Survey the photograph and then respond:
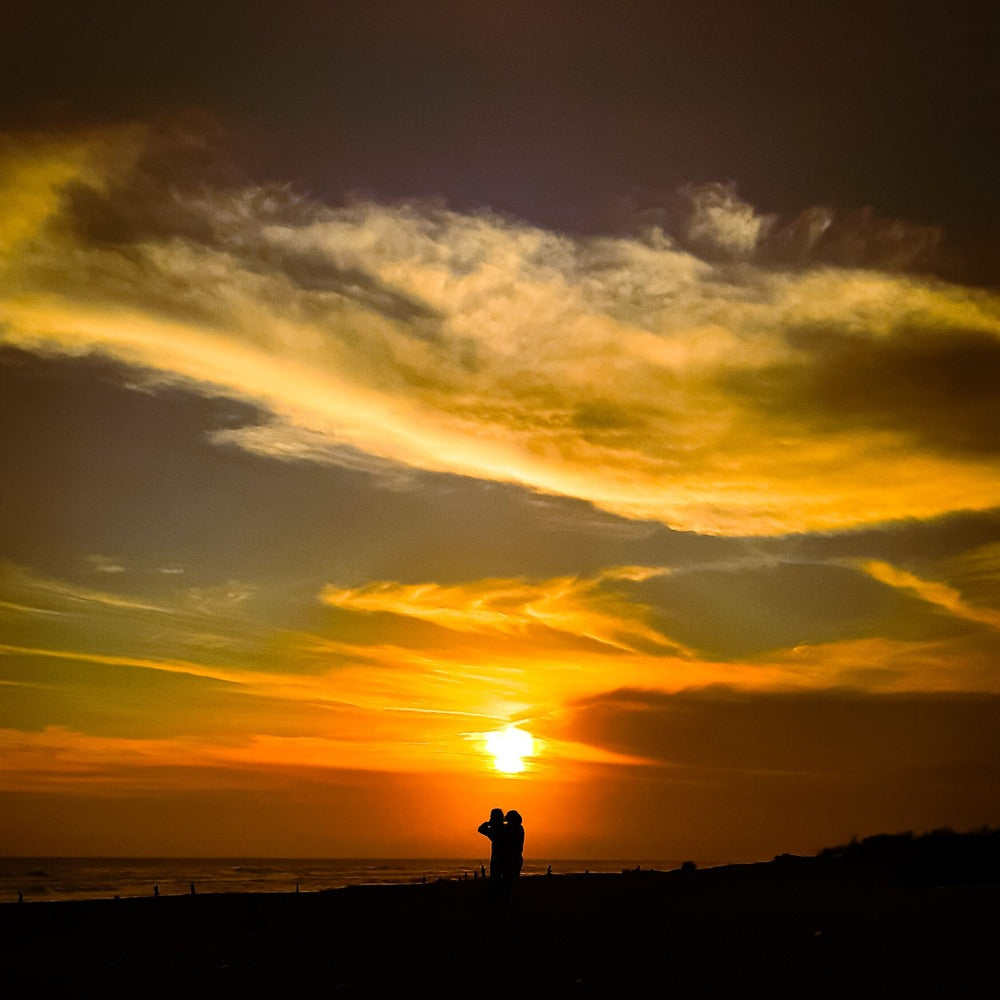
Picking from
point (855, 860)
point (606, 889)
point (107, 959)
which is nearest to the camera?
point (107, 959)

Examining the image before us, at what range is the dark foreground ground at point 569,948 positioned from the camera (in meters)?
13.0

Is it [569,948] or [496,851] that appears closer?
[569,948]

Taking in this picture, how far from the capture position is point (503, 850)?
23.8 meters

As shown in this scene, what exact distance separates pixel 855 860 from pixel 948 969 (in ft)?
109

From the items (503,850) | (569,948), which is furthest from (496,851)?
(569,948)

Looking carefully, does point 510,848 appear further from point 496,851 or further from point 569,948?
point 569,948

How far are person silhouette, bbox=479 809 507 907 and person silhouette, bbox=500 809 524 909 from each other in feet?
0.14

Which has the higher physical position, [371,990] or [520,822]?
[520,822]

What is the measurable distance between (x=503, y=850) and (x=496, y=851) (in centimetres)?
19

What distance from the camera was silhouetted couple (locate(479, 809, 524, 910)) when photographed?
928 inches

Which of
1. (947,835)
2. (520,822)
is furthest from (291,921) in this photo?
(947,835)

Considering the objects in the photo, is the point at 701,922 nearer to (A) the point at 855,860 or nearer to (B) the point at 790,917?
(B) the point at 790,917

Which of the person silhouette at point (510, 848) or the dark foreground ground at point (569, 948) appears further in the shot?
the person silhouette at point (510, 848)

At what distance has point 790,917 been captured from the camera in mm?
19734
